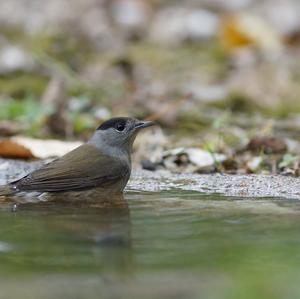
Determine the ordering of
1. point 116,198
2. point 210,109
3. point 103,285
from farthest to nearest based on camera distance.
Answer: point 210,109, point 116,198, point 103,285

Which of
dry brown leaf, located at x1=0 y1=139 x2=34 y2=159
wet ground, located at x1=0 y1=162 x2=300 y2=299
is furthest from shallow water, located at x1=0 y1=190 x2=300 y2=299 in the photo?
dry brown leaf, located at x1=0 y1=139 x2=34 y2=159

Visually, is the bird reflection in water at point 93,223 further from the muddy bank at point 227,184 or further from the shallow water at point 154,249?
the muddy bank at point 227,184

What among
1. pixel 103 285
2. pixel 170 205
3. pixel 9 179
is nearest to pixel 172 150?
pixel 9 179

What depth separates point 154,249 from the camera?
3.70 metres

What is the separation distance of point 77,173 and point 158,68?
659cm

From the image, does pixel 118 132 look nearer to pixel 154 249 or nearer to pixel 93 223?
pixel 93 223

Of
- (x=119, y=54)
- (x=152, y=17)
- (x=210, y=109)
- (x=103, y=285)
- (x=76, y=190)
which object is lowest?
(x=103, y=285)

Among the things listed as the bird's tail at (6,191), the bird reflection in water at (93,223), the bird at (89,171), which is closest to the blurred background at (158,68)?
the bird at (89,171)

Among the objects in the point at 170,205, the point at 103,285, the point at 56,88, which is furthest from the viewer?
the point at 56,88

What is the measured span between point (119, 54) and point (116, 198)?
21.5 ft

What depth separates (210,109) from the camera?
967 cm

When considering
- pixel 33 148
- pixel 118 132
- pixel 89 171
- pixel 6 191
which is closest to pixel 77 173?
pixel 89 171

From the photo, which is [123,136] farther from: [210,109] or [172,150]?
[210,109]

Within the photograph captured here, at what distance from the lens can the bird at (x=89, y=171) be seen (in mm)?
5285
